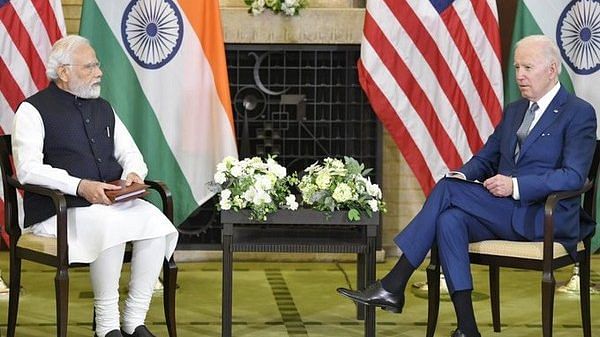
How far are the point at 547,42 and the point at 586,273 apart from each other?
104cm

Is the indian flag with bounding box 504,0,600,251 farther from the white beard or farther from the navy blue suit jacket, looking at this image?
the white beard

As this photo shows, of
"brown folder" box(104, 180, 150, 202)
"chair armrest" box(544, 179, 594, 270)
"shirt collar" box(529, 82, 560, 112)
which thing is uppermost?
"shirt collar" box(529, 82, 560, 112)

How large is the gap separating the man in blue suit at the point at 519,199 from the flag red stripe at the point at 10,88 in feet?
7.35

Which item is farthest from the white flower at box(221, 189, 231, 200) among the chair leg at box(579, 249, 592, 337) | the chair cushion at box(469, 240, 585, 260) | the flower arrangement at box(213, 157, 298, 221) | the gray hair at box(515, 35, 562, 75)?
the chair leg at box(579, 249, 592, 337)

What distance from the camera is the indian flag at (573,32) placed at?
669 cm

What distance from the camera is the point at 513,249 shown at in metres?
5.28

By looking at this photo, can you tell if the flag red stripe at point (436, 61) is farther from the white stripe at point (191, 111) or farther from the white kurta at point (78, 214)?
the white kurta at point (78, 214)

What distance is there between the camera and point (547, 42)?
551 centimetres

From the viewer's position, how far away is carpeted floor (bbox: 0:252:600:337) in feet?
19.4

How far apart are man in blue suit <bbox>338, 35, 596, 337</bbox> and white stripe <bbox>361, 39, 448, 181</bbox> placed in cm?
121

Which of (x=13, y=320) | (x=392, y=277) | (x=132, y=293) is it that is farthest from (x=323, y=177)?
(x=13, y=320)

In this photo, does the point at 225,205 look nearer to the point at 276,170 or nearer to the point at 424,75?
the point at 276,170

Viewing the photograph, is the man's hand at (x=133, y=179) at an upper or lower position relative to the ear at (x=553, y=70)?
lower

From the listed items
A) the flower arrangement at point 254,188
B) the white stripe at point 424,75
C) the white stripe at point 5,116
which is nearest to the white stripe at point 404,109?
the white stripe at point 424,75
